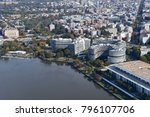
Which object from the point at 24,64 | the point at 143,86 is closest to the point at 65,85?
the point at 143,86

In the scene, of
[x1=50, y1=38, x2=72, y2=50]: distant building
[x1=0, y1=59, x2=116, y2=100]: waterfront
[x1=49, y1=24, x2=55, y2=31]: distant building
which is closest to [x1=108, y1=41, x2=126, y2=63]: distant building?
[x1=0, y1=59, x2=116, y2=100]: waterfront

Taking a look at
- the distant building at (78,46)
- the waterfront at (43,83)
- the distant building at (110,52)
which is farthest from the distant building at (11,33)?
the distant building at (110,52)

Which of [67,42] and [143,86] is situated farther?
[67,42]

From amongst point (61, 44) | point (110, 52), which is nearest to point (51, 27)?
point (61, 44)

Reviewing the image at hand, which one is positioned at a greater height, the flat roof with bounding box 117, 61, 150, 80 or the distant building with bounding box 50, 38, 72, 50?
the flat roof with bounding box 117, 61, 150, 80

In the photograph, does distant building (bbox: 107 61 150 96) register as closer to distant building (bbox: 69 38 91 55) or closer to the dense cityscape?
the dense cityscape

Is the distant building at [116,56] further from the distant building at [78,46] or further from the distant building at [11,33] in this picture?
the distant building at [11,33]

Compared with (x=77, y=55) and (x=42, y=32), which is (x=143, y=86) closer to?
(x=77, y=55)

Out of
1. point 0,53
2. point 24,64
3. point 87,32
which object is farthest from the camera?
point 87,32
